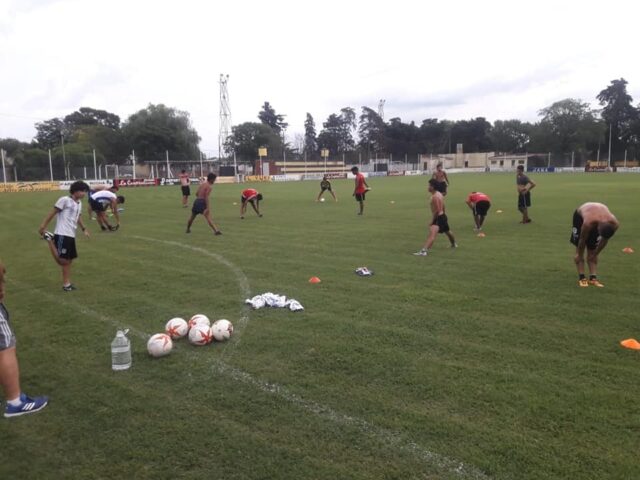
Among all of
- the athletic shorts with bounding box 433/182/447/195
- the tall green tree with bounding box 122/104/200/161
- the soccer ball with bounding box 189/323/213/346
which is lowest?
the soccer ball with bounding box 189/323/213/346

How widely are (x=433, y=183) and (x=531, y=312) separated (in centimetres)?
464

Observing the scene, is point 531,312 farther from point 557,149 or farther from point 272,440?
point 557,149

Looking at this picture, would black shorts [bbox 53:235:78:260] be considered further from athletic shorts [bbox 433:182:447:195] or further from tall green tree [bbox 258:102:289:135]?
tall green tree [bbox 258:102:289:135]

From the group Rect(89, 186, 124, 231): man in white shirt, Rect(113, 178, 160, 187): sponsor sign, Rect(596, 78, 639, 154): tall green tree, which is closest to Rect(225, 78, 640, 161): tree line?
Rect(596, 78, 639, 154): tall green tree

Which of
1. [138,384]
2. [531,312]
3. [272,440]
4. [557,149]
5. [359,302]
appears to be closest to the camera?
[272,440]

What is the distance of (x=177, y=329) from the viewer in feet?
18.0

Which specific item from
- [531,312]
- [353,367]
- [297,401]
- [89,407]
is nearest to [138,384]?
[89,407]

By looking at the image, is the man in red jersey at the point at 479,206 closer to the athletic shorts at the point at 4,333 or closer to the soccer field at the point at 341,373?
the soccer field at the point at 341,373

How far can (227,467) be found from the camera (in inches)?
125

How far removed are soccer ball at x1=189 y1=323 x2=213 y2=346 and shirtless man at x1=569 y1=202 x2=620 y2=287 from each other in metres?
5.44

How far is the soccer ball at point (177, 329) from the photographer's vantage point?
5488mm

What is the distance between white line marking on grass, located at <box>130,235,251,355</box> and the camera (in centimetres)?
557

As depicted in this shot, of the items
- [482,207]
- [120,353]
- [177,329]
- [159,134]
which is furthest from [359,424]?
[159,134]

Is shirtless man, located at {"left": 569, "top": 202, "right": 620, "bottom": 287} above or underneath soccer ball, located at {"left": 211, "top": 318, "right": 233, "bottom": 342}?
above
